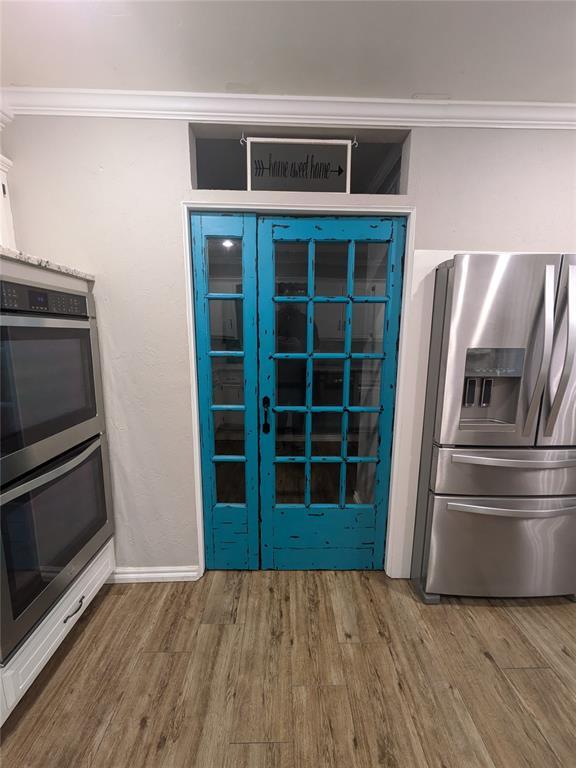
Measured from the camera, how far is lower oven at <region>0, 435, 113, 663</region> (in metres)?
1.14

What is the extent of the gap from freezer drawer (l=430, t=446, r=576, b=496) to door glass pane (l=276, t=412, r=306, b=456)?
2.42 ft

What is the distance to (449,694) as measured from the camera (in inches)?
53.6

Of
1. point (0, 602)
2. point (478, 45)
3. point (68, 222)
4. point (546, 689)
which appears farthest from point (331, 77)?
point (546, 689)

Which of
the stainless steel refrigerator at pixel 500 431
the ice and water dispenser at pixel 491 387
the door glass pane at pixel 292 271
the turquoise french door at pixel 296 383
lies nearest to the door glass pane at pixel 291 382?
the turquoise french door at pixel 296 383

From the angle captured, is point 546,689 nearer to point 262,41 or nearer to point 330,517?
point 330,517

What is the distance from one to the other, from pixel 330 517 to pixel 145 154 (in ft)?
7.28

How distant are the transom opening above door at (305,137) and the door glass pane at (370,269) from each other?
0.32 m

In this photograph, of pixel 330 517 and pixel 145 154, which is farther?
pixel 330 517

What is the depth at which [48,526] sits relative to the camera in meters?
1.34

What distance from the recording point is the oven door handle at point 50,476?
3.71 ft

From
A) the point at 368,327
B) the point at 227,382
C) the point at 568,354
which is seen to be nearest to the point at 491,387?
the point at 568,354

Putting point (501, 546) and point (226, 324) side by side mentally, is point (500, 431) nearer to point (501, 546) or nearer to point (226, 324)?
point (501, 546)

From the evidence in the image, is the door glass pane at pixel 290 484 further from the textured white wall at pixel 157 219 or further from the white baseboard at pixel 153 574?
the white baseboard at pixel 153 574

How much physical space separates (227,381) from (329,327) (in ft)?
2.19
